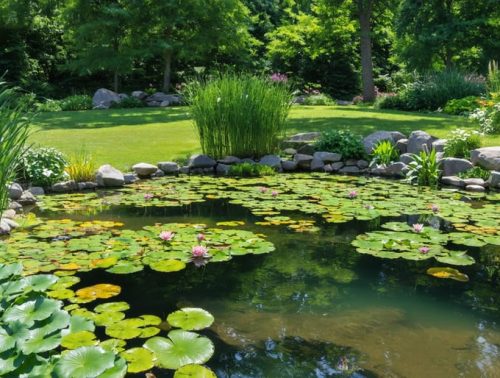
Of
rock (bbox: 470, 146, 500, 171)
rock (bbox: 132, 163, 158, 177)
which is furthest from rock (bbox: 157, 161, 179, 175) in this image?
rock (bbox: 470, 146, 500, 171)

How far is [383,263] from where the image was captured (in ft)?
14.7

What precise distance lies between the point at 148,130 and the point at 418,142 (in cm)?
644

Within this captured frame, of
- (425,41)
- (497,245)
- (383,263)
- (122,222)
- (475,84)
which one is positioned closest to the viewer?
(383,263)

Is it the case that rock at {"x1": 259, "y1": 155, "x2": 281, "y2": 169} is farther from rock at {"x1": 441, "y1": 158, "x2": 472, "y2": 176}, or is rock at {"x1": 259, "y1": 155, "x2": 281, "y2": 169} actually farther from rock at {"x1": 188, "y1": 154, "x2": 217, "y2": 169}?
A: rock at {"x1": 441, "y1": 158, "x2": 472, "y2": 176}

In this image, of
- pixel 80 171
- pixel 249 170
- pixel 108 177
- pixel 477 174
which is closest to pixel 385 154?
pixel 477 174

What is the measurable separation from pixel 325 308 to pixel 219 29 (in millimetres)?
20447

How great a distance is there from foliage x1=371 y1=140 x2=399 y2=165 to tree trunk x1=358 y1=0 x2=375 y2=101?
13.1 metres

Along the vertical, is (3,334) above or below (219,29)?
below

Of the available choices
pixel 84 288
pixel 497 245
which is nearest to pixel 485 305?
pixel 497 245

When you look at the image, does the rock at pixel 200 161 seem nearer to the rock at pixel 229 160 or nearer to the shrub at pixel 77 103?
the rock at pixel 229 160

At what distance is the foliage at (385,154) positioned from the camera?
30.0 ft

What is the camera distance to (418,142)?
930 cm

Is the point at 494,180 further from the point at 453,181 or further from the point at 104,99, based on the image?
the point at 104,99

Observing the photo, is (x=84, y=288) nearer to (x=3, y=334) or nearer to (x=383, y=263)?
(x=3, y=334)
